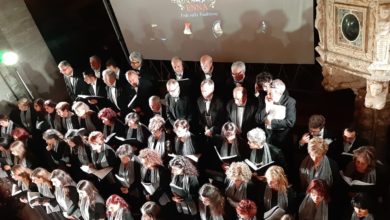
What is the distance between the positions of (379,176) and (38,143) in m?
5.83

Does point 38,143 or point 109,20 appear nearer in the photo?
point 38,143

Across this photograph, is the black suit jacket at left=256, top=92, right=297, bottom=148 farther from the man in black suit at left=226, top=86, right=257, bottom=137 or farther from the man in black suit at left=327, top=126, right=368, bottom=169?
the man in black suit at left=327, top=126, right=368, bottom=169

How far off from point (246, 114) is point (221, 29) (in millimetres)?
2510

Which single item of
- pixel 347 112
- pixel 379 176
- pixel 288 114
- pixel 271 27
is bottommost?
pixel 347 112

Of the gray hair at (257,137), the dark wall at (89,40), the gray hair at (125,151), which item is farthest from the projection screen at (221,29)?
the gray hair at (125,151)

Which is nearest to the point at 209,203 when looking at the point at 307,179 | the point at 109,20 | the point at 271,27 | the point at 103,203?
the point at 307,179

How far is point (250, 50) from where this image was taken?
7.59 metres

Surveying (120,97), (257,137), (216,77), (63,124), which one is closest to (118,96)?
(120,97)

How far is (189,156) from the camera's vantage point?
17.9 ft

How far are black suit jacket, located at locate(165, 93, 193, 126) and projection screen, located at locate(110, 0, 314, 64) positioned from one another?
1.92 m

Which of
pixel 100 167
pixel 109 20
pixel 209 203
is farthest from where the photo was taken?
pixel 109 20

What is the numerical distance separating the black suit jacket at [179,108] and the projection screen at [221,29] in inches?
75.7

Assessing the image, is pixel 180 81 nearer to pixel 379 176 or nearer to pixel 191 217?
pixel 191 217

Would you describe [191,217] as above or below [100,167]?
below
